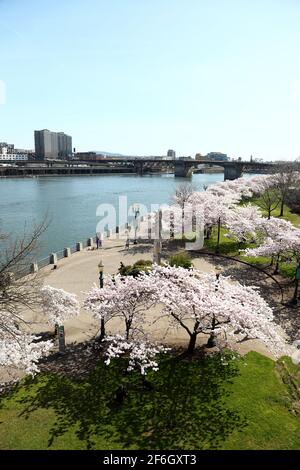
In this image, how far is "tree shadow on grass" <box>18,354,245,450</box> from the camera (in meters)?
12.1

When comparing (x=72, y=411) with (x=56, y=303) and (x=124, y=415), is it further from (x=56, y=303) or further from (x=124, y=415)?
(x=56, y=303)

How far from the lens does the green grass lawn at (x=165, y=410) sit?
39.2 feet

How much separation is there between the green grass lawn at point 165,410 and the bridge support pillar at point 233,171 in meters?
142

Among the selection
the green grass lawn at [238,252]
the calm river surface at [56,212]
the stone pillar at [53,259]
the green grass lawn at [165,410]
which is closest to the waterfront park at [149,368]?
the green grass lawn at [165,410]

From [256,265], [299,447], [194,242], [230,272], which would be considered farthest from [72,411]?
[194,242]

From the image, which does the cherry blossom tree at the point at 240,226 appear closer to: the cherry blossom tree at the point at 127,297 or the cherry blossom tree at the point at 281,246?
the cherry blossom tree at the point at 281,246

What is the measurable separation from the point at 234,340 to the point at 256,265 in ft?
47.1

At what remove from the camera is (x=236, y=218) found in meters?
37.9

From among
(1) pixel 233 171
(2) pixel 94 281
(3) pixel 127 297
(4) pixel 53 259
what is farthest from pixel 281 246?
(1) pixel 233 171

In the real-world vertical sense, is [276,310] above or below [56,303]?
below

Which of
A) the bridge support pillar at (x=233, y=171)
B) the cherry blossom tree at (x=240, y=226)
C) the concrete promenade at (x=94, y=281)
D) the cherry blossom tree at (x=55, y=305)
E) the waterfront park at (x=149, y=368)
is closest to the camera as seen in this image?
the waterfront park at (x=149, y=368)

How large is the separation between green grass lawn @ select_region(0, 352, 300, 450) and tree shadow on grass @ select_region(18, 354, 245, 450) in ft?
0.11

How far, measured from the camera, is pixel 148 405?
1362 centimetres

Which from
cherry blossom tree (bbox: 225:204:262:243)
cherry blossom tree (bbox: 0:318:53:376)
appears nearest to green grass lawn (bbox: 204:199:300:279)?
cherry blossom tree (bbox: 225:204:262:243)
